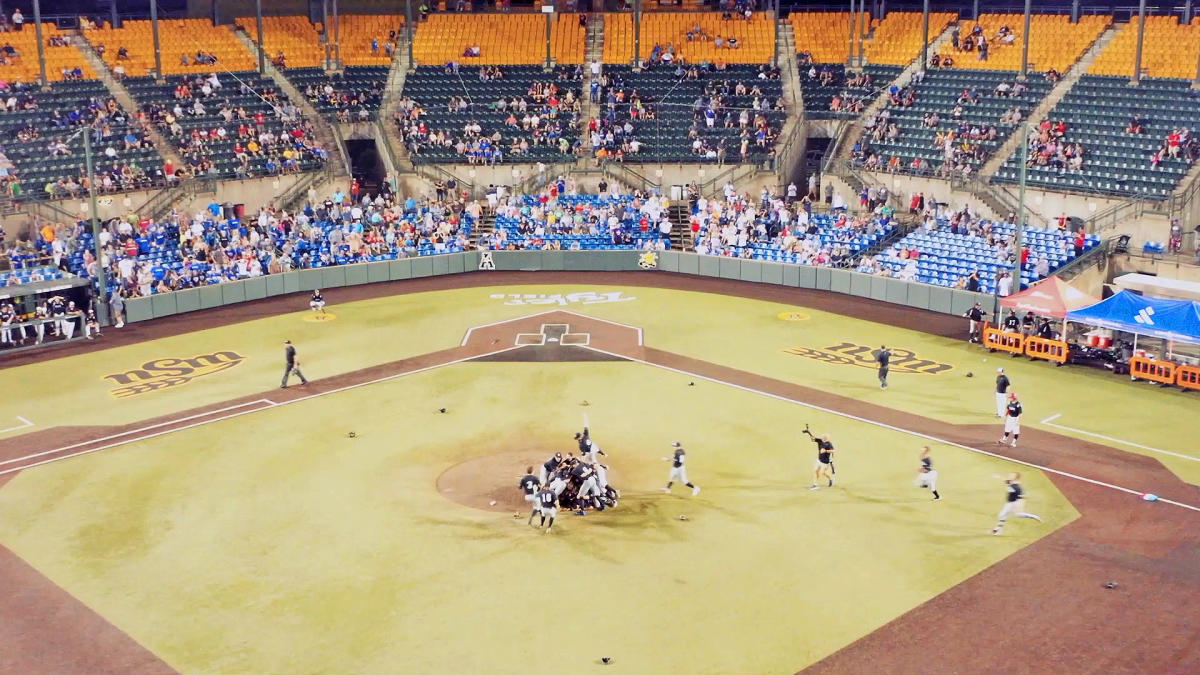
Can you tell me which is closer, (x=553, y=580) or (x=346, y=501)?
(x=553, y=580)

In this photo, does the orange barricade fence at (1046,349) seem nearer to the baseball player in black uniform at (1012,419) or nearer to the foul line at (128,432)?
the baseball player in black uniform at (1012,419)

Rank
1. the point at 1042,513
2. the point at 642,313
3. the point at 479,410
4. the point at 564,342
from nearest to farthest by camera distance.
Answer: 1. the point at 1042,513
2. the point at 479,410
3. the point at 564,342
4. the point at 642,313

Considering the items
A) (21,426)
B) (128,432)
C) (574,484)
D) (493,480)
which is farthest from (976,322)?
(21,426)

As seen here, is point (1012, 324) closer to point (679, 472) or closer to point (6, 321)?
point (679, 472)

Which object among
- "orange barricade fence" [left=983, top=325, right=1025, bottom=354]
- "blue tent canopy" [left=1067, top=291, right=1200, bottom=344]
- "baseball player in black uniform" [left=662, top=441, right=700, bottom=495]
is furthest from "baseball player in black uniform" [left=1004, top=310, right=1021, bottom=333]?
"baseball player in black uniform" [left=662, top=441, right=700, bottom=495]

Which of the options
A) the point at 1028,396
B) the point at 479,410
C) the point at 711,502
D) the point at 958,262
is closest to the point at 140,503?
the point at 479,410

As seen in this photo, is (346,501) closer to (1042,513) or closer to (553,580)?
(553,580)

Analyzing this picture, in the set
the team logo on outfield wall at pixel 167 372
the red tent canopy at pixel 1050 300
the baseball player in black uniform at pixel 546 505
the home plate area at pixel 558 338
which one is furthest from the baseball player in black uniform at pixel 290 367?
the red tent canopy at pixel 1050 300
